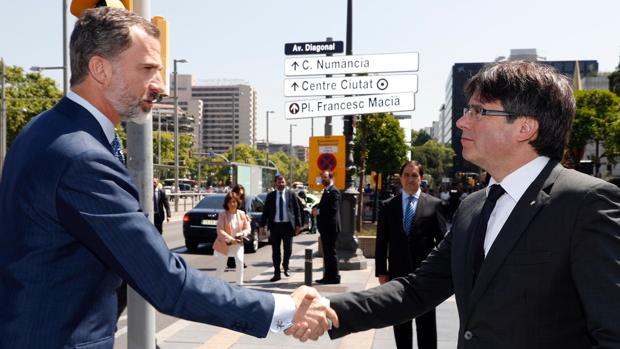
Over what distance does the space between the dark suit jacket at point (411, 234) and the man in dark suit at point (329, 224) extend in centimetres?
504

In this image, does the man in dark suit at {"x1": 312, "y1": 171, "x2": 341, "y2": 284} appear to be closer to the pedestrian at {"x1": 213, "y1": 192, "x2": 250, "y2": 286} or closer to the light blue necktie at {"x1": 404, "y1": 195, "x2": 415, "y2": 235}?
the pedestrian at {"x1": 213, "y1": 192, "x2": 250, "y2": 286}

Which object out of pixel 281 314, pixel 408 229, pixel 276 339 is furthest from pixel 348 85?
pixel 281 314

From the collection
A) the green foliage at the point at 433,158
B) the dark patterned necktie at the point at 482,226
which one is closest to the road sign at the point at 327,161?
the dark patterned necktie at the point at 482,226

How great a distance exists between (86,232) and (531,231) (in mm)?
1408

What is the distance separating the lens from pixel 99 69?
2293 mm

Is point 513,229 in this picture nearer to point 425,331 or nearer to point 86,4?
point 86,4

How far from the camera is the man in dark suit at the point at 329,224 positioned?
40.1ft

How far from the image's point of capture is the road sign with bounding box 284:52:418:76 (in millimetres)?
10695

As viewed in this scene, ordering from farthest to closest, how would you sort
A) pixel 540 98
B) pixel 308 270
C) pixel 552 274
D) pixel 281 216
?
pixel 281 216, pixel 308 270, pixel 540 98, pixel 552 274

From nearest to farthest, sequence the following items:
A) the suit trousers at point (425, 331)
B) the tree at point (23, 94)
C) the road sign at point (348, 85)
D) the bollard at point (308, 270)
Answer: the suit trousers at point (425, 331) → the road sign at point (348, 85) → the bollard at point (308, 270) → the tree at point (23, 94)

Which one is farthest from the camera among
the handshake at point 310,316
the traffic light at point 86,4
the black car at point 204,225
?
the black car at point 204,225

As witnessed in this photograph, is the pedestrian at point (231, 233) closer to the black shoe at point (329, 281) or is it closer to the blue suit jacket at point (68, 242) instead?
the black shoe at point (329, 281)

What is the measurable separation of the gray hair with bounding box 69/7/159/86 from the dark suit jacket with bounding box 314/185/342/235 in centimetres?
998

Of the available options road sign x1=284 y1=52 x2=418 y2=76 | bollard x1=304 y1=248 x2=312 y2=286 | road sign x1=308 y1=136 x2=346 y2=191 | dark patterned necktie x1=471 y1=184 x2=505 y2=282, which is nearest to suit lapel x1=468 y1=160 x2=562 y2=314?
dark patterned necktie x1=471 y1=184 x2=505 y2=282
